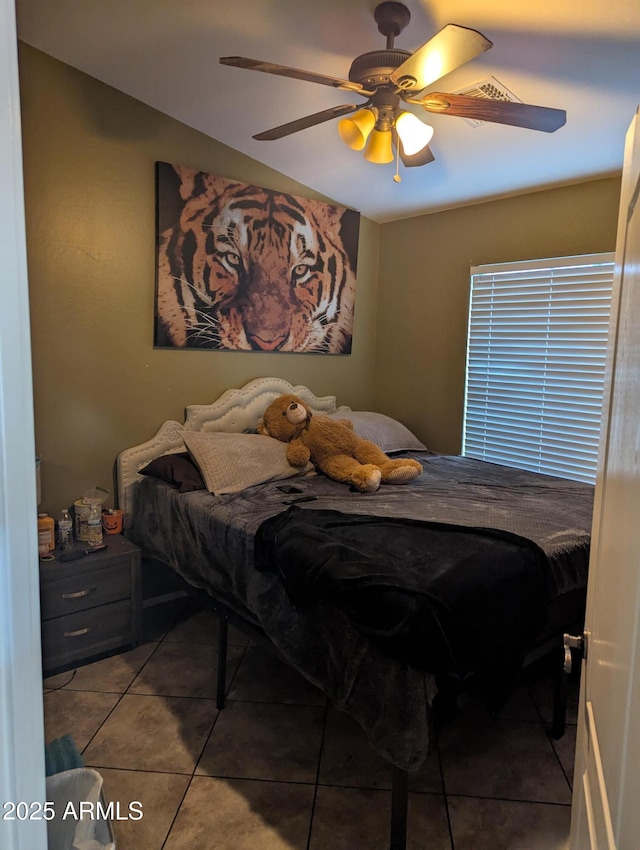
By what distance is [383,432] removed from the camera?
3598 millimetres

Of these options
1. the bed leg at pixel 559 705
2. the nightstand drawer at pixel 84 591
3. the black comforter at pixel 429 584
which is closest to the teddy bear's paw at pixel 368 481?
the black comforter at pixel 429 584

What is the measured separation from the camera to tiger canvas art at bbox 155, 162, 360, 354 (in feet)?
10.1

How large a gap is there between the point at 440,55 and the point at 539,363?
2097 mm

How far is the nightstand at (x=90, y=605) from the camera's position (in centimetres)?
246

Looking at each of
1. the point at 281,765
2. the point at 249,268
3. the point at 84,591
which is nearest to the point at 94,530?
the point at 84,591

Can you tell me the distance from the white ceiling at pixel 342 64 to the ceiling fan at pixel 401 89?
0.21 metres

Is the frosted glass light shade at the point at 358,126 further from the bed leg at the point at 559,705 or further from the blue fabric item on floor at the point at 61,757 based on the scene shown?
the blue fabric item on floor at the point at 61,757

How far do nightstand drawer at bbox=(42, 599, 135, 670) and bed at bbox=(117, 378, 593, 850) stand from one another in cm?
33

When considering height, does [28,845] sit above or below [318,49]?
below

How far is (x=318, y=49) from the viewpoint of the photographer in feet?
7.18

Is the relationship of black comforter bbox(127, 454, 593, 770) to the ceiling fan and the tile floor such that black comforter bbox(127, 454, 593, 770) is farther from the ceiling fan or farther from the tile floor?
the ceiling fan

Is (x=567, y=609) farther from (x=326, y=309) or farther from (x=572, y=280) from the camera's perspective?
(x=326, y=309)

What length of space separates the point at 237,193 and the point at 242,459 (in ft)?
5.35

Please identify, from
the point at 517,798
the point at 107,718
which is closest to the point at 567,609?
the point at 517,798
